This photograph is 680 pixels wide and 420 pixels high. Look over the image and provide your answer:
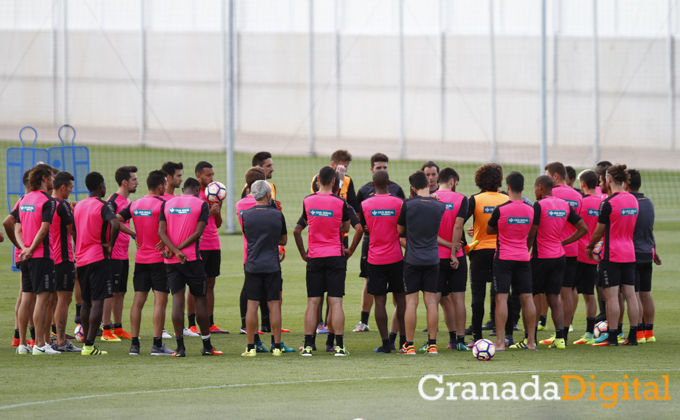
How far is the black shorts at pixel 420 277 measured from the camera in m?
9.50

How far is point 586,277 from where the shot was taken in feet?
35.9

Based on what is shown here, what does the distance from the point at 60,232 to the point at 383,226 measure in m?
3.71

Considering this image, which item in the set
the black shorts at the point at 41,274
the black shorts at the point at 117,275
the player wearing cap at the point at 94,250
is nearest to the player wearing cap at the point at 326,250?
the player wearing cap at the point at 94,250

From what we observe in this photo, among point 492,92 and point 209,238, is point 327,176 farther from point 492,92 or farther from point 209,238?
point 492,92

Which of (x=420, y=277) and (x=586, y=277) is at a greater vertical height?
(x=420, y=277)

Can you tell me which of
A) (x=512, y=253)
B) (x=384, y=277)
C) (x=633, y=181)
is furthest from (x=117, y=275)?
(x=633, y=181)

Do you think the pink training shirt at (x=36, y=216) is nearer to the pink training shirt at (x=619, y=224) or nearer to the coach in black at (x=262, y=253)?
the coach in black at (x=262, y=253)

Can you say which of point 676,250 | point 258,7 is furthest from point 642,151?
point 258,7

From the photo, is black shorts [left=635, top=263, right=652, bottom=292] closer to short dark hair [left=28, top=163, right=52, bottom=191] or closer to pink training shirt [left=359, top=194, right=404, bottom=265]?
pink training shirt [left=359, top=194, right=404, bottom=265]

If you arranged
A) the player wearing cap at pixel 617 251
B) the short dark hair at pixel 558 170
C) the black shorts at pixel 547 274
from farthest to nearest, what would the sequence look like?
the short dark hair at pixel 558 170 → the player wearing cap at pixel 617 251 → the black shorts at pixel 547 274

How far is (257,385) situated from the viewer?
7879 millimetres

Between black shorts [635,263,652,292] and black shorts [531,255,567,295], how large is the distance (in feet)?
3.42

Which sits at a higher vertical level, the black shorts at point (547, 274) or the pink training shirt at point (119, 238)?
the pink training shirt at point (119, 238)

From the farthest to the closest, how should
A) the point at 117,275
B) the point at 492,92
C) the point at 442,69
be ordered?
the point at 442,69 < the point at 492,92 < the point at 117,275
